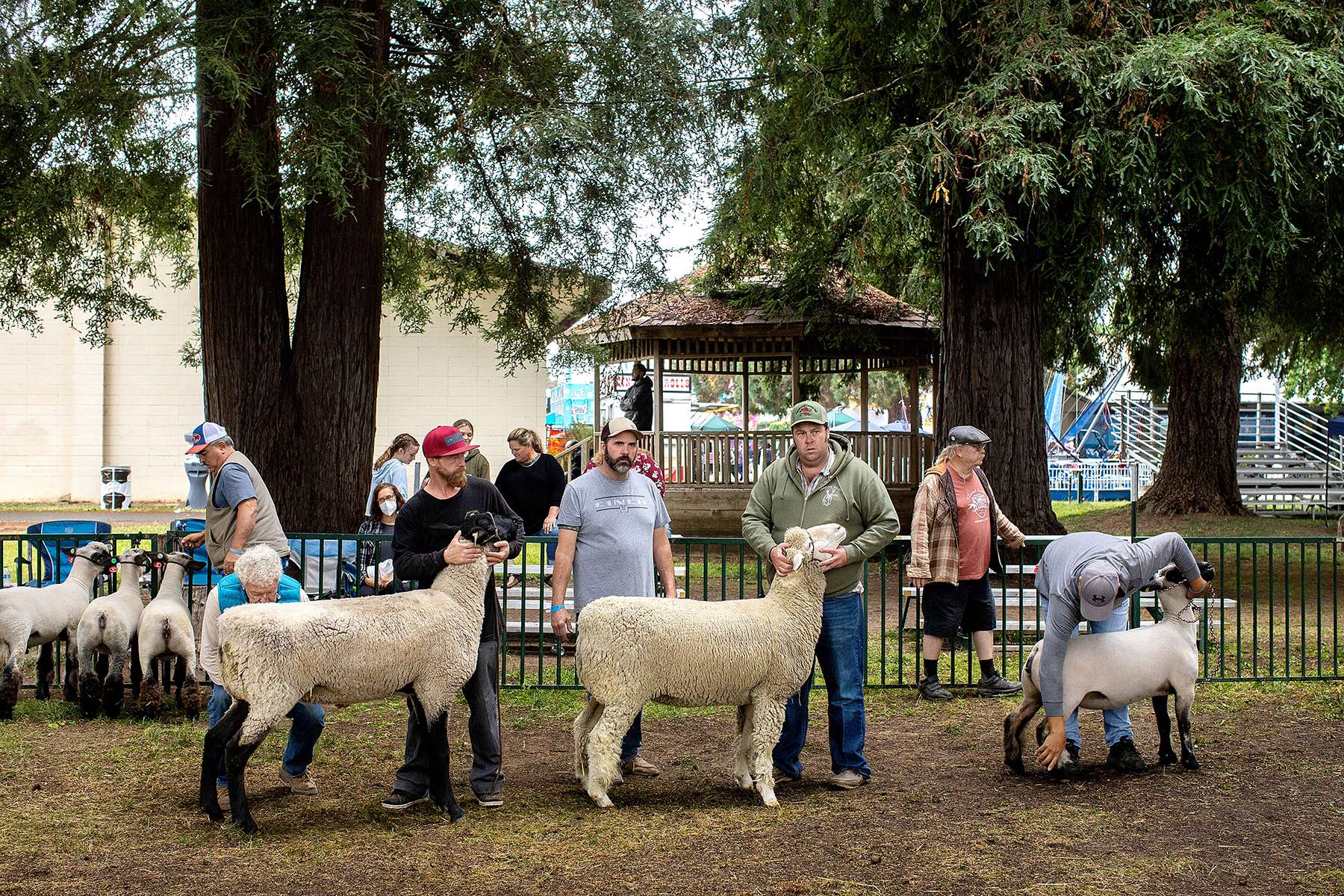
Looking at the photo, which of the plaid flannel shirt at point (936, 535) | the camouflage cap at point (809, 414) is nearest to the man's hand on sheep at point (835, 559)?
the camouflage cap at point (809, 414)

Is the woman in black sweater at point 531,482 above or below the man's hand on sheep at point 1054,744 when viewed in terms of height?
above

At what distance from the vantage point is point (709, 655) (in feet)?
21.0

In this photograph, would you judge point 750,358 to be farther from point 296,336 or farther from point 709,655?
point 709,655

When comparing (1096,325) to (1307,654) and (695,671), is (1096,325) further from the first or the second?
(695,671)

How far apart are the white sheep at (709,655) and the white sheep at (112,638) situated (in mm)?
3465

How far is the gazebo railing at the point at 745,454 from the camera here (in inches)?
811

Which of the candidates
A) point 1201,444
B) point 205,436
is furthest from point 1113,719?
point 1201,444

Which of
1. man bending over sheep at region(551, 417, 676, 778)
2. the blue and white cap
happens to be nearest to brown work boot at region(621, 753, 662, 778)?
man bending over sheep at region(551, 417, 676, 778)

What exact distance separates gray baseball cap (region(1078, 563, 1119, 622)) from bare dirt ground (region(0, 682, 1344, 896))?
3.14 ft

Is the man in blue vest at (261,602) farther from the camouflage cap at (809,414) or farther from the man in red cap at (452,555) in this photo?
the camouflage cap at (809,414)

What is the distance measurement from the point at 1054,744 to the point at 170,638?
5.35m

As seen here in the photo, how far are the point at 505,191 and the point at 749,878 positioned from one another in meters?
9.71

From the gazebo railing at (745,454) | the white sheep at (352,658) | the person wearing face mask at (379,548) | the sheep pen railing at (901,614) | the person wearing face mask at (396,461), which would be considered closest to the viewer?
the white sheep at (352,658)

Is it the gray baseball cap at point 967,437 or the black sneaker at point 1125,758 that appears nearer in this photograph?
the black sneaker at point 1125,758
